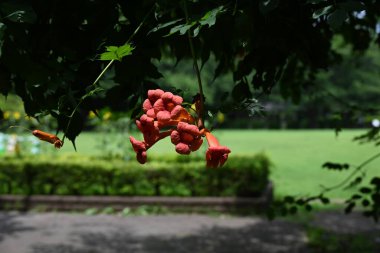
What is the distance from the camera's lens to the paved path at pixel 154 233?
22.8 feet

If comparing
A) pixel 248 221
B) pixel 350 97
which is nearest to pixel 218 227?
pixel 248 221

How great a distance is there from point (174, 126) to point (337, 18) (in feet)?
2.20

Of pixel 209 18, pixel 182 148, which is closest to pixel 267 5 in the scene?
pixel 209 18

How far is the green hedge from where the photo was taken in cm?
934

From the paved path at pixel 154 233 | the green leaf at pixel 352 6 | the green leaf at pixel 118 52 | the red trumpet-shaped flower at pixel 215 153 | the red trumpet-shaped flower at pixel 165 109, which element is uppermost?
the green leaf at pixel 352 6

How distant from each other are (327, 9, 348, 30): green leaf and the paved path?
5541 mm

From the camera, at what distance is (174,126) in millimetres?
1248

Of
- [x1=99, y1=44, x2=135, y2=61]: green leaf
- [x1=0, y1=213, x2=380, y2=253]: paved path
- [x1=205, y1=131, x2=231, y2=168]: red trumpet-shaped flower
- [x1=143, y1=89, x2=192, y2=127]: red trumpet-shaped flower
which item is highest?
[x1=99, y1=44, x2=135, y2=61]: green leaf

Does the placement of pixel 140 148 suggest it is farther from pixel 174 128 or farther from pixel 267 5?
pixel 267 5

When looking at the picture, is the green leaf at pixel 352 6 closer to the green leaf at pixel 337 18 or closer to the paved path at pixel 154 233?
the green leaf at pixel 337 18

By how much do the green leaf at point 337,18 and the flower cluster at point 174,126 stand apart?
1.98 feet

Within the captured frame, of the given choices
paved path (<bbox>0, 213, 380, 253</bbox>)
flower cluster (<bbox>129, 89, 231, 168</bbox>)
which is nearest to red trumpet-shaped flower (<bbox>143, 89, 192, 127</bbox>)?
flower cluster (<bbox>129, 89, 231, 168</bbox>)

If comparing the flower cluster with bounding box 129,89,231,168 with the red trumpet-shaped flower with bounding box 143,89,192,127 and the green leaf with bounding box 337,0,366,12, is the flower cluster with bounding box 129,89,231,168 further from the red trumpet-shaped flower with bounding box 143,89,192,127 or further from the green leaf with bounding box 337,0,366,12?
the green leaf with bounding box 337,0,366,12

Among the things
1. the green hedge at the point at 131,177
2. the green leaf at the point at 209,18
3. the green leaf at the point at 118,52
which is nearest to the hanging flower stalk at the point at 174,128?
the green leaf at the point at 118,52
